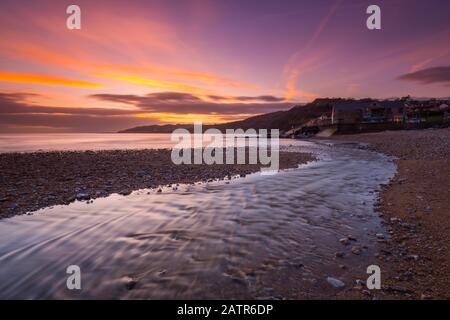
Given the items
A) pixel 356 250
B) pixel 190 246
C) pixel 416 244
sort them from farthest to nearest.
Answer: pixel 190 246
pixel 416 244
pixel 356 250

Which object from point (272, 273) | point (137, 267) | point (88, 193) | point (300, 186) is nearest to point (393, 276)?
point (272, 273)

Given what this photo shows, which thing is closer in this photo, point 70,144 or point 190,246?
point 190,246

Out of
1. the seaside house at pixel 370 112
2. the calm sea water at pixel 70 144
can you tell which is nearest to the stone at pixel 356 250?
the calm sea water at pixel 70 144

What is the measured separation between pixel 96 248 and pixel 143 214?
8.79ft

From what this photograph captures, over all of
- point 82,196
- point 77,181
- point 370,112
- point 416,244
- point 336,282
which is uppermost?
point 370,112

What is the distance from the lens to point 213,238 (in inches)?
281

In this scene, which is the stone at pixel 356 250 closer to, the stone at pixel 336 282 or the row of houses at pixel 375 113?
the stone at pixel 336 282

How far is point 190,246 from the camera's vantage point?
664 centimetres

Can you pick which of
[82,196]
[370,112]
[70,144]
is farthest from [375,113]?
[82,196]

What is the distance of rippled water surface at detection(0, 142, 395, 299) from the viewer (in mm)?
4893

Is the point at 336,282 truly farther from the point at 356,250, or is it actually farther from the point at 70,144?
the point at 70,144

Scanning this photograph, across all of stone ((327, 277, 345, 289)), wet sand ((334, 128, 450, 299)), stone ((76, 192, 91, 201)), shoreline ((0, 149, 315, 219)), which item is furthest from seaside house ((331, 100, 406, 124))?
stone ((327, 277, 345, 289))

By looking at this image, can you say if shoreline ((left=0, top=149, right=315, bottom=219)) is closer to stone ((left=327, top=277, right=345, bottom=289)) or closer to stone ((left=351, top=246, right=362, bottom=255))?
stone ((left=351, top=246, right=362, bottom=255))
